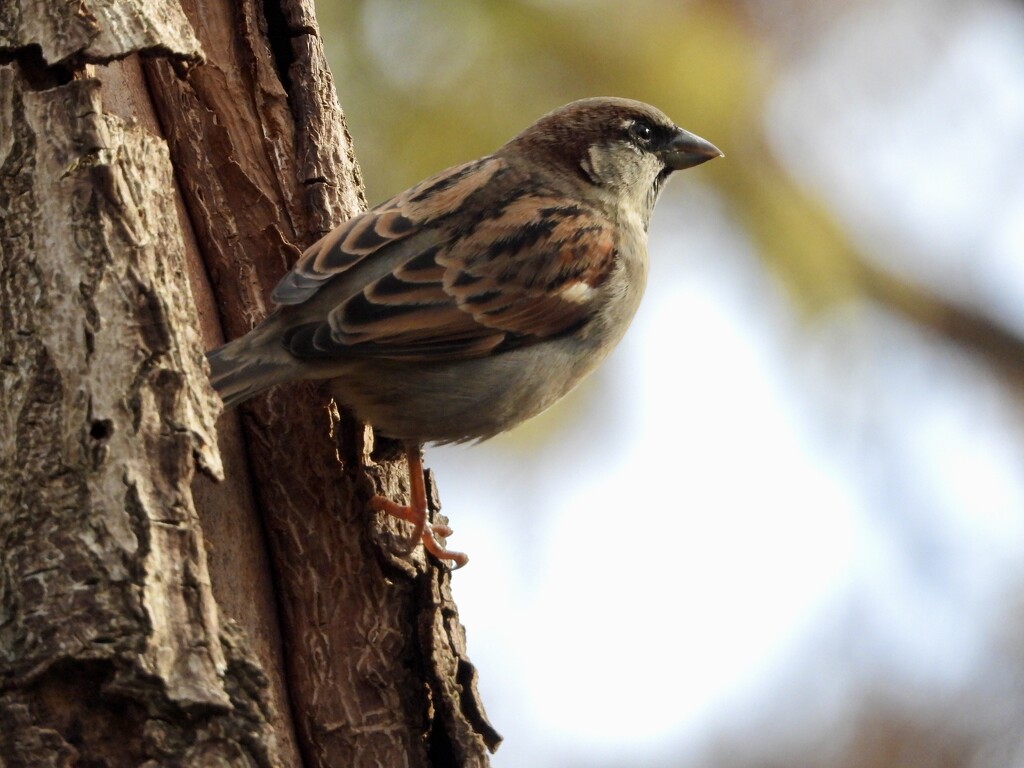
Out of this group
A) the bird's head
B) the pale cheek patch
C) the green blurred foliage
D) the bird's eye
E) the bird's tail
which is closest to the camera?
the bird's tail

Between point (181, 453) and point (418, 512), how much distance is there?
1186 mm

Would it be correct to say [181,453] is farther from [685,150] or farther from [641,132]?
[685,150]

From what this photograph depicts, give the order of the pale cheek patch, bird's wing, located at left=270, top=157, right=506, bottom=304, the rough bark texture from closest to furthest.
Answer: the rough bark texture, bird's wing, located at left=270, top=157, right=506, bottom=304, the pale cheek patch

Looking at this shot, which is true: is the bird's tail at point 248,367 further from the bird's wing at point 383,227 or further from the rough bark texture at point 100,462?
the rough bark texture at point 100,462

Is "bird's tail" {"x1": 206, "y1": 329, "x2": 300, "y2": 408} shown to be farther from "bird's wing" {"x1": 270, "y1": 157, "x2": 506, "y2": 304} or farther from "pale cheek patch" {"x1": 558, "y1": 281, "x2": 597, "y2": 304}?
"pale cheek patch" {"x1": 558, "y1": 281, "x2": 597, "y2": 304}

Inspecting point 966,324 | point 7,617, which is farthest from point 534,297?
point 966,324

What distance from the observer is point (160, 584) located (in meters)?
2.48

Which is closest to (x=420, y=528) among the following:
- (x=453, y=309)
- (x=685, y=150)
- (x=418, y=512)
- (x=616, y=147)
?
(x=418, y=512)

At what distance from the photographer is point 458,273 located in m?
3.92

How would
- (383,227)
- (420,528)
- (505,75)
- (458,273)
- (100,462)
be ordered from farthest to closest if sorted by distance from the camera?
(505,75), (458,273), (383,227), (420,528), (100,462)

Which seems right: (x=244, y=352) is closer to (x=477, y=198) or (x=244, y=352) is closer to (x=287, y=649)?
(x=287, y=649)

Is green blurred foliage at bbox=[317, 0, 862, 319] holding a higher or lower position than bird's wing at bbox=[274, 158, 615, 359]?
higher

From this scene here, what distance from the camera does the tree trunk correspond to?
244 centimetres


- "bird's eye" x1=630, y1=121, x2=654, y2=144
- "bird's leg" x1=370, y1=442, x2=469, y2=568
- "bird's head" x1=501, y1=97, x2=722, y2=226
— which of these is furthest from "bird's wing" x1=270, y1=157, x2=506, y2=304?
"bird's eye" x1=630, y1=121, x2=654, y2=144
